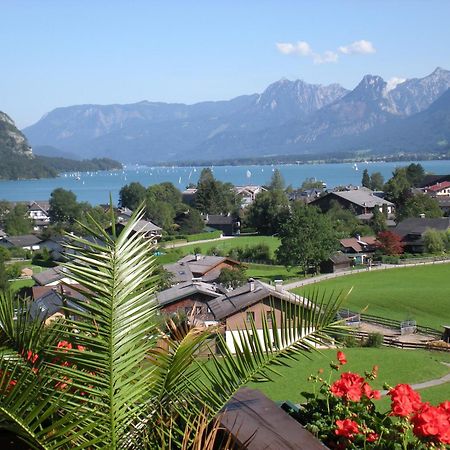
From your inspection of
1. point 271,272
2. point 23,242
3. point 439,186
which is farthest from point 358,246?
point 439,186

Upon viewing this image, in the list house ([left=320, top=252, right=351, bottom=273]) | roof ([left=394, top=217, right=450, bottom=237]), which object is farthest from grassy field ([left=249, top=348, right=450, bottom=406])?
roof ([left=394, top=217, right=450, bottom=237])

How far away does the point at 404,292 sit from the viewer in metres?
33.7

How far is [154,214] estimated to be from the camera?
222 feet

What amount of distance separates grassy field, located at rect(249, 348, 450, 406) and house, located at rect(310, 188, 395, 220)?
1770 inches

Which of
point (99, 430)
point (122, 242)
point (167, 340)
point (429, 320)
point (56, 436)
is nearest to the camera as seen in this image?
point (56, 436)

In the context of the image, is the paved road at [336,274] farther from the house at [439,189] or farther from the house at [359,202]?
the house at [439,189]

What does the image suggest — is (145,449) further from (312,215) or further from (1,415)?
(312,215)

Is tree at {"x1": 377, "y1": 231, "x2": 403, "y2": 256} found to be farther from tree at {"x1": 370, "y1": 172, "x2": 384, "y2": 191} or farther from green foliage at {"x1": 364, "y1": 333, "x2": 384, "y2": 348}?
tree at {"x1": 370, "y1": 172, "x2": 384, "y2": 191}

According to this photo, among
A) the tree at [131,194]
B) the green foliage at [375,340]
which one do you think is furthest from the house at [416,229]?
the tree at [131,194]

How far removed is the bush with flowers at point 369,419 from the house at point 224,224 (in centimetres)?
6680

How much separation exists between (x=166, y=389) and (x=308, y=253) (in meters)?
39.5

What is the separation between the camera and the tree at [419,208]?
60781mm

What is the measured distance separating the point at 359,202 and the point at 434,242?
72.5 ft

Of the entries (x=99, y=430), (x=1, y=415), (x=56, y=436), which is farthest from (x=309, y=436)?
(x=1, y=415)
